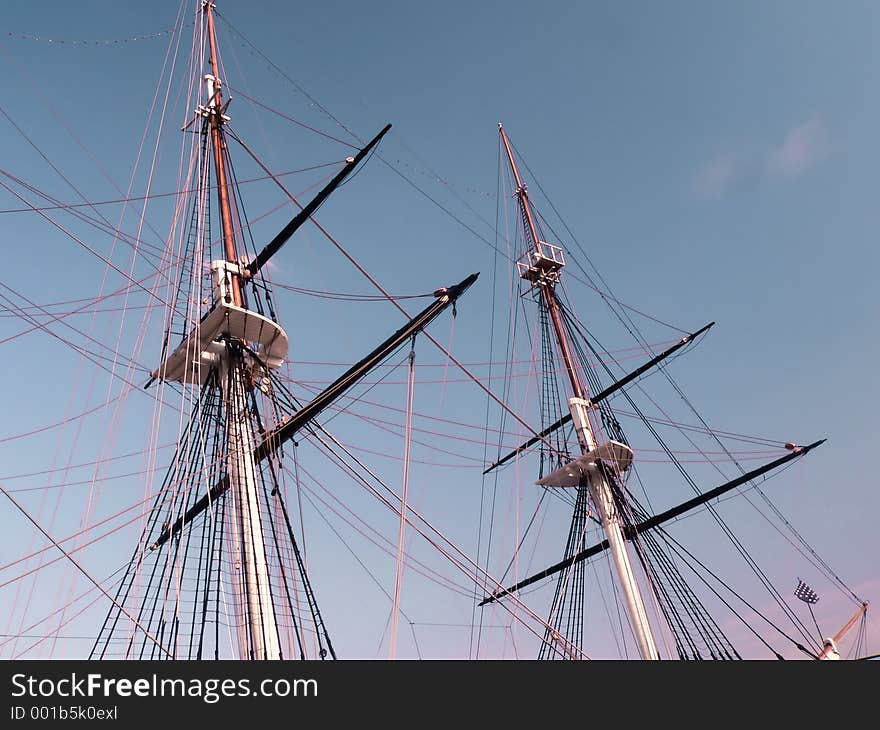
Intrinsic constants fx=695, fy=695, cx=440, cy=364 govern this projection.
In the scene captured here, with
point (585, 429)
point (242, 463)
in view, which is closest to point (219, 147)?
point (242, 463)

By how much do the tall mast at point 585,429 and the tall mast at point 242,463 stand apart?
38.4ft

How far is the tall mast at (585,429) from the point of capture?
61.1 ft

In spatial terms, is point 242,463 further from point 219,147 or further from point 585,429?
point 585,429

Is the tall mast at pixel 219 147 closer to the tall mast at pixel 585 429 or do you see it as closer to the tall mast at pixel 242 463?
the tall mast at pixel 242 463

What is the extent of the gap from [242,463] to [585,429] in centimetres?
1395

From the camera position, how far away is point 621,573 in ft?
63.6

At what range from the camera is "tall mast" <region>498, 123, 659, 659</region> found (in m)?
18.6

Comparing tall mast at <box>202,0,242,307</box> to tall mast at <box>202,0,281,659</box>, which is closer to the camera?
tall mast at <box>202,0,281,659</box>

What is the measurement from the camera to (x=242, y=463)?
1143 cm

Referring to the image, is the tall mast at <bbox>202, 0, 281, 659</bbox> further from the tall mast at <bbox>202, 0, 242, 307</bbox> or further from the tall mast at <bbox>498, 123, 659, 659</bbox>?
the tall mast at <bbox>498, 123, 659, 659</bbox>

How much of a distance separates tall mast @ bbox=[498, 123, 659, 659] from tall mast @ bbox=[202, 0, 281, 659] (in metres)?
11.7

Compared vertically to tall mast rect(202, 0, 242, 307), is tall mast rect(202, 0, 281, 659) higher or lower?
lower

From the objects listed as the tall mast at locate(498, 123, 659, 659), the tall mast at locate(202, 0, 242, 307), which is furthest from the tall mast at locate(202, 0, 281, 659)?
the tall mast at locate(498, 123, 659, 659)
